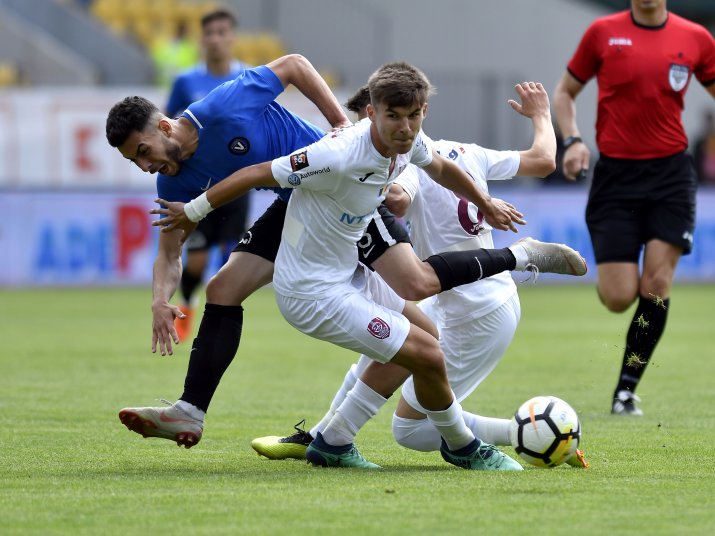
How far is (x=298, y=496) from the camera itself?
5074mm

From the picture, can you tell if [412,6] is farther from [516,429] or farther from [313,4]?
[516,429]

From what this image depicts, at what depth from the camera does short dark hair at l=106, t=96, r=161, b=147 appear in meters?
5.84

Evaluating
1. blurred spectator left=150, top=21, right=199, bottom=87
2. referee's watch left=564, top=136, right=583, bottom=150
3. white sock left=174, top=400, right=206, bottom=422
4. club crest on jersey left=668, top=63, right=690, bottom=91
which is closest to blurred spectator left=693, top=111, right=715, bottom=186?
→ blurred spectator left=150, top=21, right=199, bottom=87

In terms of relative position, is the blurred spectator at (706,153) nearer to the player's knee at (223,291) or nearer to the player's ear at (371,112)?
the player's knee at (223,291)

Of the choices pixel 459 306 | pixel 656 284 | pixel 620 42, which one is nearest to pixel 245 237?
pixel 459 306

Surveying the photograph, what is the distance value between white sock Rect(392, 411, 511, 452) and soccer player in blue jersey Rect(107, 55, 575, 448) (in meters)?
0.47

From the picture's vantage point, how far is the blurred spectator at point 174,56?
21.7 meters

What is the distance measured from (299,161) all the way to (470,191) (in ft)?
2.97

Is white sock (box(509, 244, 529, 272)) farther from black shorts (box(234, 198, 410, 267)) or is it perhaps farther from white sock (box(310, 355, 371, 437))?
white sock (box(310, 355, 371, 437))

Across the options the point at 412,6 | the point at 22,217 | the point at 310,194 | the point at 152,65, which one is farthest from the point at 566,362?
the point at 412,6

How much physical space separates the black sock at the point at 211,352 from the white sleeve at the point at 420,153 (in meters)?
1.10

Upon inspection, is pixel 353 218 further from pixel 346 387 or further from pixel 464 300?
pixel 346 387

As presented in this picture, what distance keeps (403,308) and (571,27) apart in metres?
20.3

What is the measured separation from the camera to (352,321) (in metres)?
5.57
